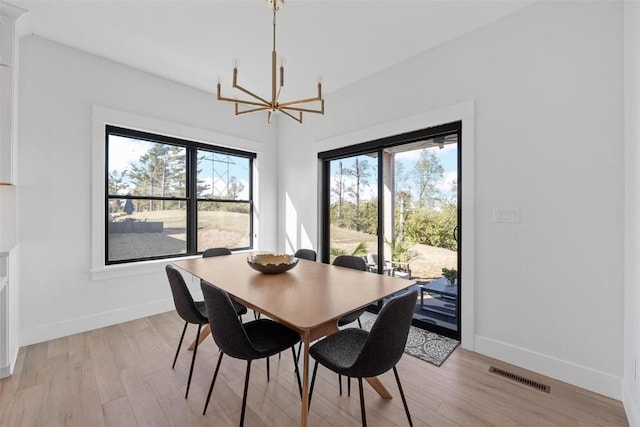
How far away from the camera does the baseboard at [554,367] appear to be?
1826mm

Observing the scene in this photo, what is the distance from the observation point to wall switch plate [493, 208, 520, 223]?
222 centimetres

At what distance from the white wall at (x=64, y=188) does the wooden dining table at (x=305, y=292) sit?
1339 mm

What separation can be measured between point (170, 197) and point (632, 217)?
4338 millimetres

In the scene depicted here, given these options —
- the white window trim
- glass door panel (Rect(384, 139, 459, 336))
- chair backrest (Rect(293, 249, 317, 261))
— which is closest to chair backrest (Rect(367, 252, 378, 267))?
glass door panel (Rect(384, 139, 459, 336))

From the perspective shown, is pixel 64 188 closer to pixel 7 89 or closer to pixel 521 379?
pixel 7 89

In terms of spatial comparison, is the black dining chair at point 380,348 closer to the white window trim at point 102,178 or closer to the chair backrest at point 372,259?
the chair backrest at point 372,259

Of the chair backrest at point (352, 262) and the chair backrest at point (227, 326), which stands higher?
the chair backrest at point (352, 262)

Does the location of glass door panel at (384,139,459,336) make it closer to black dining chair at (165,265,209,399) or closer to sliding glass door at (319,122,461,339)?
sliding glass door at (319,122,461,339)

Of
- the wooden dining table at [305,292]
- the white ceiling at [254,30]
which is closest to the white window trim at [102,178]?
the white ceiling at [254,30]

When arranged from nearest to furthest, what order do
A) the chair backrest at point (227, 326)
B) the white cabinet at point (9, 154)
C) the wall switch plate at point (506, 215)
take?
1. the chair backrest at point (227, 326)
2. the white cabinet at point (9, 154)
3. the wall switch plate at point (506, 215)

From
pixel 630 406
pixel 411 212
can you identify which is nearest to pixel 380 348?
pixel 630 406

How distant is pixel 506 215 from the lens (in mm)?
2271

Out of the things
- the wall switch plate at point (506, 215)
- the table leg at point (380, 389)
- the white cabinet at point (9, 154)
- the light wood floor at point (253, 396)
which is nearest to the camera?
the light wood floor at point (253, 396)

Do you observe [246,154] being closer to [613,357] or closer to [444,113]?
[444,113]
